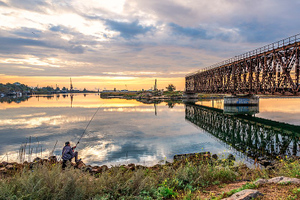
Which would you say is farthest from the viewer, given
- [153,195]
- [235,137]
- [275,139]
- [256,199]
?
[235,137]

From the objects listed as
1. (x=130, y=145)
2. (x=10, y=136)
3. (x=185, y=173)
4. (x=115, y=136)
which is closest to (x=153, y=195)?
(x=185, y=173)

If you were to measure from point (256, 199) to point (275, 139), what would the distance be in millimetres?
21161

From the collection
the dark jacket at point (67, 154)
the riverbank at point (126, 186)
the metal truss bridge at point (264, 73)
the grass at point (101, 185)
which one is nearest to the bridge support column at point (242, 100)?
the metal truss bridge at point (264, 73)

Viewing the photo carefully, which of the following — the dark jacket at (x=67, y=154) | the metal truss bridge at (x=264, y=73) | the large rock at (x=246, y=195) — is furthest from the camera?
the metal truss bridge at (x=264, y=73)

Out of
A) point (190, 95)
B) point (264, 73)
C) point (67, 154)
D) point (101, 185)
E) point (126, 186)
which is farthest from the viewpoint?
point (190, 95)

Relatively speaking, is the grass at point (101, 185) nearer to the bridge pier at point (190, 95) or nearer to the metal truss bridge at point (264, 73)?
the metal truss bridge at point (264, 73)

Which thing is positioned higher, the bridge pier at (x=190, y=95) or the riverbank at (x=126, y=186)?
the bridge pier at (x=190, y=95)

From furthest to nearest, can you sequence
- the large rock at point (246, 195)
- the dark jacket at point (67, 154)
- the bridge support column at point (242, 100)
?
the bridge support column at point (242, 100) < the dark jacket at point (67, 154) < the large rock at point (246, 195)

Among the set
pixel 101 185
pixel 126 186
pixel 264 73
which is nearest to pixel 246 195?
pixel 126 186

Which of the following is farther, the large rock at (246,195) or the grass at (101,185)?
the grass at (101,185)

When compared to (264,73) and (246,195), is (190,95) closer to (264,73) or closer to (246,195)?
(264,73)

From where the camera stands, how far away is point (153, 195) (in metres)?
6.50

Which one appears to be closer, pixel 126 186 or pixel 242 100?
pixel 126 186

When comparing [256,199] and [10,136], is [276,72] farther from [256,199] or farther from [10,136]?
[10,136]
